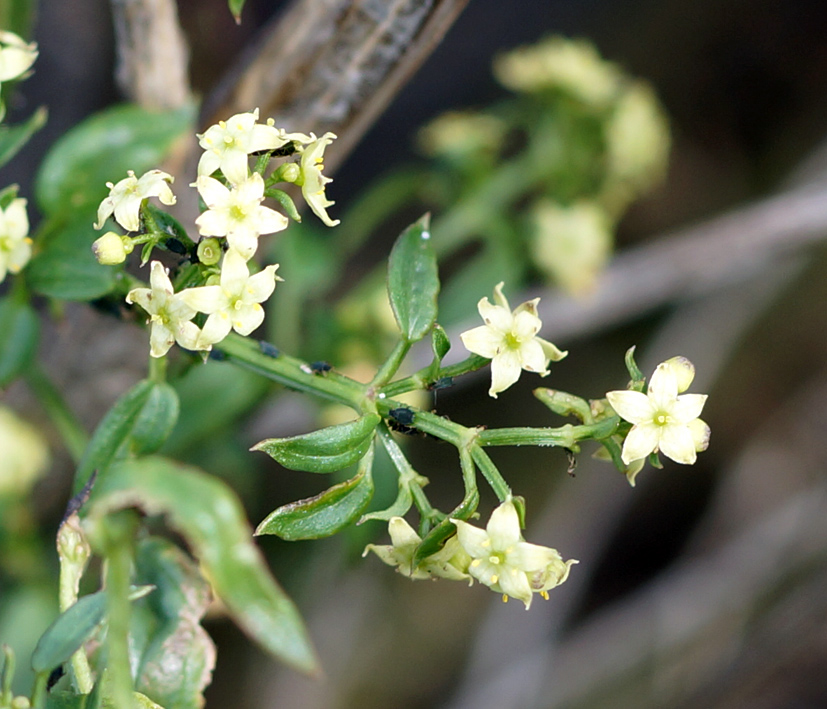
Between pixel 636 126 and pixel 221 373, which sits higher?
pixel 636 126

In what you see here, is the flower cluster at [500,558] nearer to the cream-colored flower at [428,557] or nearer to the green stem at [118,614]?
the cream-colored flower at [428,557]

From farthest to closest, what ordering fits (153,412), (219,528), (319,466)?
(153,412) → (319,466) → (219,528)

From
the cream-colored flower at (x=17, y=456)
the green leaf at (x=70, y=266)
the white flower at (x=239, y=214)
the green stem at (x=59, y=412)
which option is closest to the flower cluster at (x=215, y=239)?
the white flower at (x=239, y=214)

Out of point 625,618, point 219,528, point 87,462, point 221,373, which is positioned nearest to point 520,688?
point 625,618

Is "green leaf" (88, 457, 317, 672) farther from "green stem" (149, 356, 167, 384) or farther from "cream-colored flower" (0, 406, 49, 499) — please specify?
"cream-colored flower" (0, 406, 49, 499)

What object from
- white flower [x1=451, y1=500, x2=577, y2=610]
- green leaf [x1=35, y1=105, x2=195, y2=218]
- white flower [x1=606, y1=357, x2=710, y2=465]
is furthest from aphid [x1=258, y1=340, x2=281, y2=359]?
green leaf [x1=35, y1=105, x2=195, y2=218]

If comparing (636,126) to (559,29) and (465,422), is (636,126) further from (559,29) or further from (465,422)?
(465,422)

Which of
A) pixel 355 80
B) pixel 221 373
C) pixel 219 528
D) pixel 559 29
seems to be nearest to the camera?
pixel 219 528
